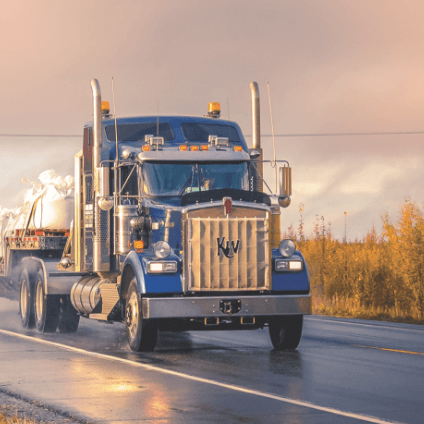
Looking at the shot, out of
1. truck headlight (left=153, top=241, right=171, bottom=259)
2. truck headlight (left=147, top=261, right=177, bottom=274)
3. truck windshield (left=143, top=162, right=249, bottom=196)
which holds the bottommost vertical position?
truck headlight (left=147, top=261, right=177, bottom=274)

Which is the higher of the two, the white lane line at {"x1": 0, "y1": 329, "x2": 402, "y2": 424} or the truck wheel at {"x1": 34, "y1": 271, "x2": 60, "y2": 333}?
the truck wheel at {"x1": 34, "y1": 271, "x2": 60, "y2": 333}

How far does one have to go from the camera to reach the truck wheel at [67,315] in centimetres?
1905

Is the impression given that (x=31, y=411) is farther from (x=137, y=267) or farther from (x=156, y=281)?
(x=137, y=267)

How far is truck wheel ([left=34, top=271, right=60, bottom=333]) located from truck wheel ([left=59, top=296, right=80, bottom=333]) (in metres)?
0.10

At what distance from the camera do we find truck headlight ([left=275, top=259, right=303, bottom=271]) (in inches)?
567

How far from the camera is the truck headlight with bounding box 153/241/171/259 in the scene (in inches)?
550

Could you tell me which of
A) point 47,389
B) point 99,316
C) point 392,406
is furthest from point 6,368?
point 392,406

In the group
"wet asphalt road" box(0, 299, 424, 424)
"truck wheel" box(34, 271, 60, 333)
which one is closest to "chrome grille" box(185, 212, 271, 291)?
"wet asphalt road" box(0, 299, 424, 424)

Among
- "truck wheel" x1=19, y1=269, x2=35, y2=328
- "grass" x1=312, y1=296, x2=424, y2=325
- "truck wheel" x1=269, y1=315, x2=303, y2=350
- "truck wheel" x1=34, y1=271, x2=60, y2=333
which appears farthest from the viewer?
"grass" x1=312, y1=296, x2=424, y2=325

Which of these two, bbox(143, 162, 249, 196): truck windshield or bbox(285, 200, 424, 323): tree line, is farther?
bbox(285, 200, 424, 323): tree line

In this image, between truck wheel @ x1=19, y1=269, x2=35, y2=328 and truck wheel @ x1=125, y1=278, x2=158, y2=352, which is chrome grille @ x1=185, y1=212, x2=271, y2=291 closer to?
truck wheel @ x1=125, y1=278, x2=158, y2=352

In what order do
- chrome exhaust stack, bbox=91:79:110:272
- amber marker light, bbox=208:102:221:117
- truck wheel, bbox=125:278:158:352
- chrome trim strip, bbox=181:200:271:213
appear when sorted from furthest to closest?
amber marker light, bbox=208:102:221:117 < chrome exhaust stack, bbox=91:79:110:272 < truck wheel, bbox=125:278:158:352 < chrome trim strip, bbox=181:200:271:213

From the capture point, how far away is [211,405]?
31.5 feet

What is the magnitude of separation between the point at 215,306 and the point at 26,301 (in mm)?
7393
